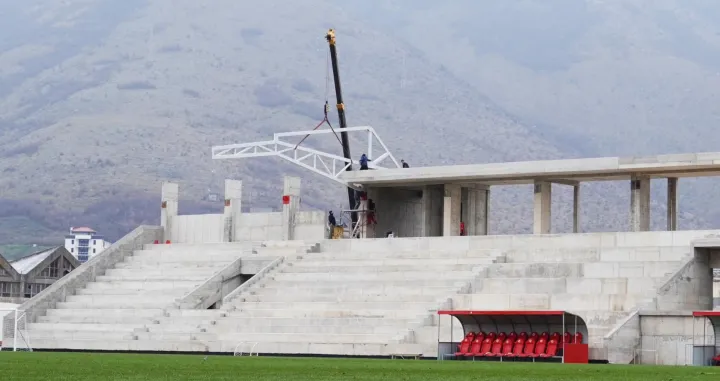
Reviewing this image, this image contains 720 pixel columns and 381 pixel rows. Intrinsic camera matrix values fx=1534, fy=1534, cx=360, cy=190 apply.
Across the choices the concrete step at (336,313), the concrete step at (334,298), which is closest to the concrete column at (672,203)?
the concrete step at (334,298)

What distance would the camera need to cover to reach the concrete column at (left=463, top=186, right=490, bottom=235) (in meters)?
66.1

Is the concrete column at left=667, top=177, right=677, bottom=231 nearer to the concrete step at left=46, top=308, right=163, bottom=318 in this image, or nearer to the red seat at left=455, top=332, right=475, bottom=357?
the red seat at left=455, top=332, right=475, bottom=357

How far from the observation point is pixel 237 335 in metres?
49.8

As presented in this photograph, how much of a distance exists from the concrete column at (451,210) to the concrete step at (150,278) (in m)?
10.2

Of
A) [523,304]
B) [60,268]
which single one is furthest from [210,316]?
[60,268]

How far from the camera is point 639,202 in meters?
57.9

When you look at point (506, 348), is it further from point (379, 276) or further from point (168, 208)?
point (168, 208)

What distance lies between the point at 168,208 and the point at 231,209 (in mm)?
4461

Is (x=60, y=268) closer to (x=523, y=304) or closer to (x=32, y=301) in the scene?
(x=32, y=301)

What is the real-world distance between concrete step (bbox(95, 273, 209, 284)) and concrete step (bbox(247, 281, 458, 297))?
4.65 meters

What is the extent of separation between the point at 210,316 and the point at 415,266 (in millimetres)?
7377

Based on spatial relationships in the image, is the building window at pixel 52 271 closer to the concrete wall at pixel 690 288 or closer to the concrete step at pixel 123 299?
the concrete step at pixel 123 299

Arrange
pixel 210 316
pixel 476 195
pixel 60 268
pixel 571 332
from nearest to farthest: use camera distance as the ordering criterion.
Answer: pixel 571 332 → pixel 210 316 → pixel 476 195 → pixel 60 268

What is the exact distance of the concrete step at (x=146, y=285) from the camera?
58.9 m
